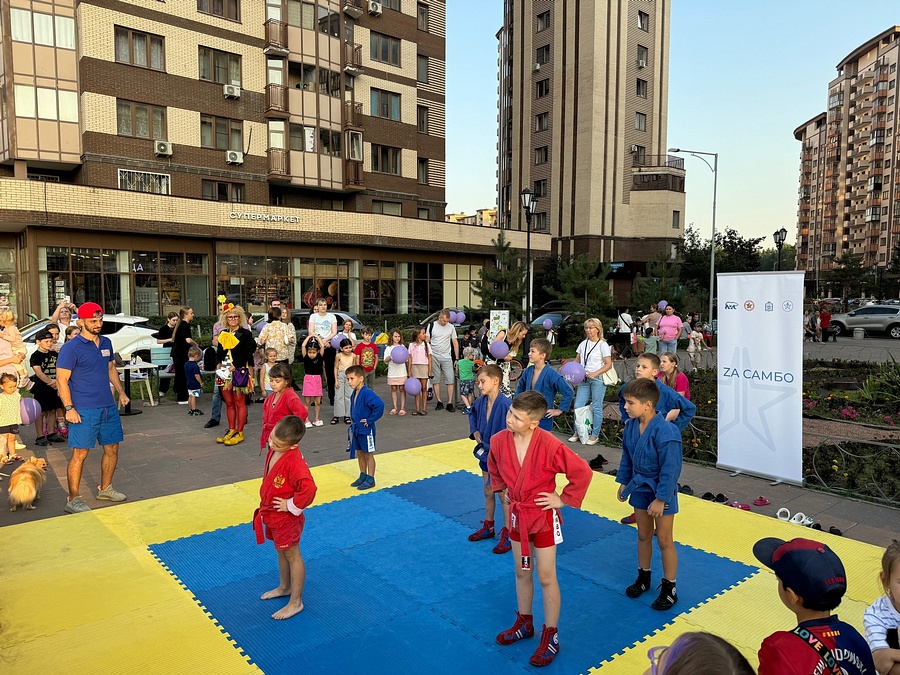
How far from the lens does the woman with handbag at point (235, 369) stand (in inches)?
388

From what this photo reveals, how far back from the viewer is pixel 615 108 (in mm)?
45156

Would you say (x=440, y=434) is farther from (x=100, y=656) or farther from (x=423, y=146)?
→ (x=423, y=146)

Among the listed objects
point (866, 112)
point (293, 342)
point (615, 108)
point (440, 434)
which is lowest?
point (440, 434)

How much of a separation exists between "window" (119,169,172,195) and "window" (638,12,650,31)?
123 feet

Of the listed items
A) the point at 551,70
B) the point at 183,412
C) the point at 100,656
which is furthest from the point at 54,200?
the point at 551,70

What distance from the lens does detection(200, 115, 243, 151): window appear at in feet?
88.2

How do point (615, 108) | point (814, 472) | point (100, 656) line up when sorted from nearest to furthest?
point (100, 656) → point (814, 472) → point (615, 108)

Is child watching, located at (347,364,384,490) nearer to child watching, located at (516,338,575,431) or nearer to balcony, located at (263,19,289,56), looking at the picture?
child watching, located at (516,338,575,431)

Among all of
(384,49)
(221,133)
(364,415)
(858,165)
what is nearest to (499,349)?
(364,415)

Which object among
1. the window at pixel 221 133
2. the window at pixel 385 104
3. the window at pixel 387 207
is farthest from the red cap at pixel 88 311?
the window at pixel 385 104

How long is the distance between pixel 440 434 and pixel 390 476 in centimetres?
271

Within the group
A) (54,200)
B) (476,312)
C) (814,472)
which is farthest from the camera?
(476,312)

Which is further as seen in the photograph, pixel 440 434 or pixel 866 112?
pixel 866 112

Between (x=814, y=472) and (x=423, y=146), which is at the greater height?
(x=423, y=146)
